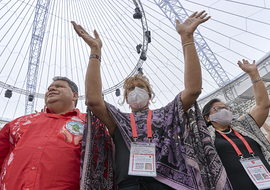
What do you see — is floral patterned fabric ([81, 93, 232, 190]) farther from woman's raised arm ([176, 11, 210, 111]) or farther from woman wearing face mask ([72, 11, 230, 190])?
woman's raised arm ([176, 11, 210, 111])

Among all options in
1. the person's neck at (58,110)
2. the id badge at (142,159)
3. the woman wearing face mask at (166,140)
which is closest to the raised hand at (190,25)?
the woman wearing face mask at (166,140)

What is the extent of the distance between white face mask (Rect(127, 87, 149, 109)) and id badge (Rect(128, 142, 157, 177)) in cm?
53

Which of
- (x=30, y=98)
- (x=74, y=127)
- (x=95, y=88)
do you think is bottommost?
(x=74, y=127)

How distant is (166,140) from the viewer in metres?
1.53

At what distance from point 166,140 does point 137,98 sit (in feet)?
1.93

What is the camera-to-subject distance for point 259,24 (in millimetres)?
7809

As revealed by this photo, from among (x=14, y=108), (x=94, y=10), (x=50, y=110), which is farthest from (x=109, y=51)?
(x=50, y=110)

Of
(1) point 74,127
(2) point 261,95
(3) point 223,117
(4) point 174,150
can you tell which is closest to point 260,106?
(2) point 261,95

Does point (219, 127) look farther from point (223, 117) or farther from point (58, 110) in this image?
point (58, 110)

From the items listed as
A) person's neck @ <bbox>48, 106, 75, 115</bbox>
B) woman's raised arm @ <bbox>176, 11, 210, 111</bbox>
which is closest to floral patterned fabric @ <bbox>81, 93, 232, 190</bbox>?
woman's raised arm @ <bbox>176, 11, 210, 111</bbox>

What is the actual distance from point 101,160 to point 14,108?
1495cm

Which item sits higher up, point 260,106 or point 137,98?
point 260,106

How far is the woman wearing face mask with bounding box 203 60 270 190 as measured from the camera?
186cm

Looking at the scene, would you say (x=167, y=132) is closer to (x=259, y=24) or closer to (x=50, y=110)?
(x=50, y=110)
